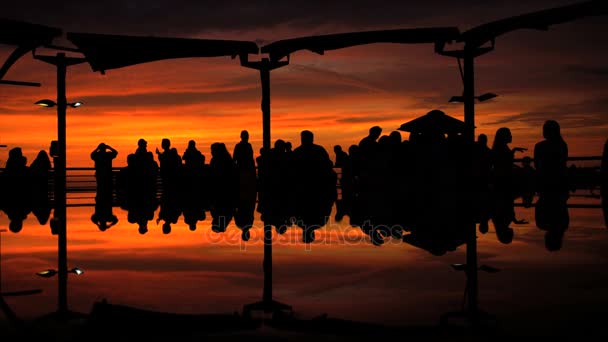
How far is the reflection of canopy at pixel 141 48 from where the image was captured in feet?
35.2

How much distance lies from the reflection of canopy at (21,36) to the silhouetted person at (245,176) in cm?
895

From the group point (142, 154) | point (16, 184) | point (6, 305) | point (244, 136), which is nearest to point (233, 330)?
point (6, 305)

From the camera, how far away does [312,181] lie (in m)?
19.2

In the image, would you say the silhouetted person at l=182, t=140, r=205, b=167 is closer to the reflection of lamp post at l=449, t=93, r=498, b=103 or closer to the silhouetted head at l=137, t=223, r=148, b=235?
the silhouetted head at l=137, t=223, r=148, b=235

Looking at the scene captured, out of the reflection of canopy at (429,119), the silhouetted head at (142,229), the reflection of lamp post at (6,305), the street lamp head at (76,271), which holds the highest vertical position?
the reflection of canopy at (429,119)

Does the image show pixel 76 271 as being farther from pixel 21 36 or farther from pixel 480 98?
pixel 480 98

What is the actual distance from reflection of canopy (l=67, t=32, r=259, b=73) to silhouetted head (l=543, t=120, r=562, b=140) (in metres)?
6.84

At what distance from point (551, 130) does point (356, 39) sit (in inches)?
257

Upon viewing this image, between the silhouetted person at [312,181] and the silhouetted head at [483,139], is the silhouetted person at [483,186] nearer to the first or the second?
the silhouetted head at [483,139]

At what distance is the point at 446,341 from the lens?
4.86 m

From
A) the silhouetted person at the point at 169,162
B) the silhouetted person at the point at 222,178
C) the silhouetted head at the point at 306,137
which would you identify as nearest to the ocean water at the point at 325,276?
the silhouetted head at the point at 306,137

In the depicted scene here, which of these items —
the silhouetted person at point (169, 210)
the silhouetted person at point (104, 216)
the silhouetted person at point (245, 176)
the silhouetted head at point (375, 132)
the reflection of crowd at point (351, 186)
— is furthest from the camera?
the silhouetted person at point (245, 176)

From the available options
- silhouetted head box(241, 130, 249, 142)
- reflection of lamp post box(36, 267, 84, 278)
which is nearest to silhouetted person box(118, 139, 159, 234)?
silhouetted head box(241, 130, 249, 142)

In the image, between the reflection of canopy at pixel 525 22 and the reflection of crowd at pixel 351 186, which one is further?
the reflection of crowd at pixel 351 186
